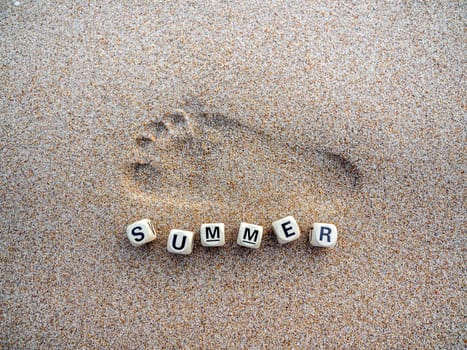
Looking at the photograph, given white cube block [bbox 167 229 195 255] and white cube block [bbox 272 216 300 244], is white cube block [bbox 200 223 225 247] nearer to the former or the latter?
→ white cube block [bbox 167 229 195 255]

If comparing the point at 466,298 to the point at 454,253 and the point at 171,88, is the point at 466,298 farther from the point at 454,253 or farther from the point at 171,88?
the point at 171,88

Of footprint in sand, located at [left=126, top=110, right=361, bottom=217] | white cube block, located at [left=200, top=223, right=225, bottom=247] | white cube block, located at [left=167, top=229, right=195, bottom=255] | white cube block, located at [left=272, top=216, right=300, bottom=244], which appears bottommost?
white cube block, located at [left=167, top=229, right=195, bottom=255]

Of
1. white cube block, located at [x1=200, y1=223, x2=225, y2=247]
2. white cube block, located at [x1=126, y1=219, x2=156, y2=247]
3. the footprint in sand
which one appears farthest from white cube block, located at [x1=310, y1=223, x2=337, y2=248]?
white cube block, located at [x1=126, y1=219, x2=156, y2=247]

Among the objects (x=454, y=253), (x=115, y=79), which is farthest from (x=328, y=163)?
(x=115, y=79)

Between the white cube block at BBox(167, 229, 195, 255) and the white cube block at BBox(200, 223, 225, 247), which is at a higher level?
the white cube block at BBox(200, 223, 225, 247)

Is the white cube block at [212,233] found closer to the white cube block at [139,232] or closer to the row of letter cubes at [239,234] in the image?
the row of letter cubes at [239,234]

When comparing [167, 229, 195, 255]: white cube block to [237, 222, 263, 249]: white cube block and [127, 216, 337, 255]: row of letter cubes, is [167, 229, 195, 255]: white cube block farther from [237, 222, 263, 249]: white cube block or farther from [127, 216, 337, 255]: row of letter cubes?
[237, 222, 263, 249]: white cube block

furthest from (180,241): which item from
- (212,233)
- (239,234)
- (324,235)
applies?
(324,235)

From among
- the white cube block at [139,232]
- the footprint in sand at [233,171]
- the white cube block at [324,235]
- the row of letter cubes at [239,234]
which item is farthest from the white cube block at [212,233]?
the white cube block at [324,235]
